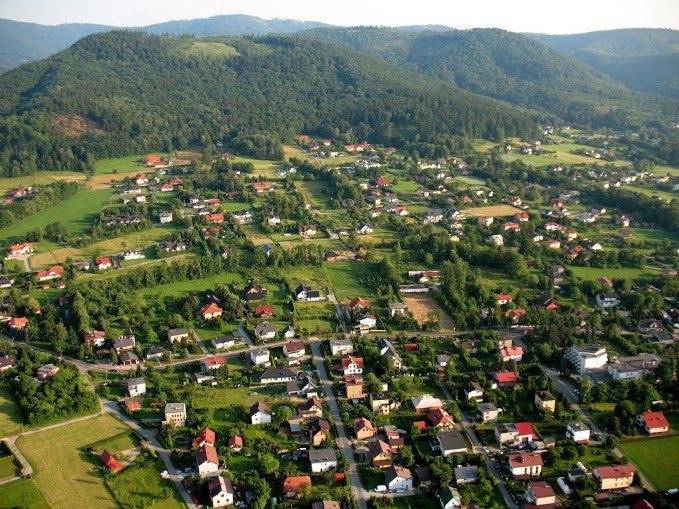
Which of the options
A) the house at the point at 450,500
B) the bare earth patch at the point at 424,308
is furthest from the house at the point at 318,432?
the bare earth patch at the point at 424,308

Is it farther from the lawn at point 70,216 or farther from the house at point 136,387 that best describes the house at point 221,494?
the lawn at point 70,216

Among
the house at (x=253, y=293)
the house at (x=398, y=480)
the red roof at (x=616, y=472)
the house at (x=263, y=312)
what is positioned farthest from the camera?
the house at (x=253, y=293)

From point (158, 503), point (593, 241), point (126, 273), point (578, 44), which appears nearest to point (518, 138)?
point (593, 241)

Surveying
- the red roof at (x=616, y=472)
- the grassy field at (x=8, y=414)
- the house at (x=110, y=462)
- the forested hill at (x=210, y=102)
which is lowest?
the grassy field at (x=8, y=414)

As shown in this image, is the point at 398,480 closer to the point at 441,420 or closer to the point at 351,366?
the point at 441,420

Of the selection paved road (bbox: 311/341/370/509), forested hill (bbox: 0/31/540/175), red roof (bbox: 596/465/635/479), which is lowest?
paved road (bbox: 311/341/370/509)

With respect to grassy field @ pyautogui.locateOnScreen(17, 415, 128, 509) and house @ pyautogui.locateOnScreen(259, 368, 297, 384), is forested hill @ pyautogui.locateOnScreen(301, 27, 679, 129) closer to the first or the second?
house @ pyautogui.locateOnScreen(259, 368, 297, 384)

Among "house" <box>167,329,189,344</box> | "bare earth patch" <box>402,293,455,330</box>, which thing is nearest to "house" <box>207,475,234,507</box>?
"house" <box>167,329,189,344</box>
